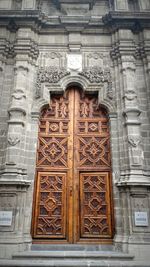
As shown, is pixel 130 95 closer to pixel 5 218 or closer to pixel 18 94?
pixel 18 94

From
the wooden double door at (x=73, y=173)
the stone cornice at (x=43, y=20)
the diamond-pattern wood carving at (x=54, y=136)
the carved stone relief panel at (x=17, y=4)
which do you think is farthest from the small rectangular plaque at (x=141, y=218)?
the carved stone relief panel at (x=17, y=4)

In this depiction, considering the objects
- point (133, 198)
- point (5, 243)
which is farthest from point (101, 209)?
point (5, 243)

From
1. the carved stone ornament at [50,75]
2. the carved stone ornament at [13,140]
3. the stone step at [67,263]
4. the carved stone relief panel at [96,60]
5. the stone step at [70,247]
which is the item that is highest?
the carved stone relief panel at [96,60]

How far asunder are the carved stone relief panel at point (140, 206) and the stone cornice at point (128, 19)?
4499 millimetres

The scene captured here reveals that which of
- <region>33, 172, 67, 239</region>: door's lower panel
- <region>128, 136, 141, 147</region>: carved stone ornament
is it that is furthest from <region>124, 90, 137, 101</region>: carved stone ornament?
<region>33, 172, 67, 239</region>: door's lower panel

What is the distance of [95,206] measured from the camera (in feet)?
18.4

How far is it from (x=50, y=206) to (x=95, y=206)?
39.1 inches

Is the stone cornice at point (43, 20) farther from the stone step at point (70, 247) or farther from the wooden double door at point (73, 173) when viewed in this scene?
the stone step at point (70, 247)

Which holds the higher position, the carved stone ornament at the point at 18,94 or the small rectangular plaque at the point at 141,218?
the carved stone ornament at the point at 18,94

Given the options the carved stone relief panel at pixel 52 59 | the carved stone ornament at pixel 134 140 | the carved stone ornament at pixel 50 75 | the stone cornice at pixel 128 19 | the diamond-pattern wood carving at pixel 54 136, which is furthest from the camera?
the stone cornice at pixel 128 19

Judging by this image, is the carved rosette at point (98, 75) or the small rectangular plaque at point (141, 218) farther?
the carved rosette at point (98, 75)

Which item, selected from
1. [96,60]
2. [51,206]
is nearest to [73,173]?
[51,206]

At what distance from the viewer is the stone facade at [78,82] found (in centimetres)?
526

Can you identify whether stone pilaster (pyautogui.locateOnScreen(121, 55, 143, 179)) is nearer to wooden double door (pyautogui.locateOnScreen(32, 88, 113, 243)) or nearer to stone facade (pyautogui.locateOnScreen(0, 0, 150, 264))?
stone facade (pyautogui.locateOnScreen(0, 0, 150, 264))
